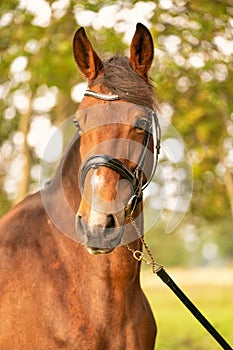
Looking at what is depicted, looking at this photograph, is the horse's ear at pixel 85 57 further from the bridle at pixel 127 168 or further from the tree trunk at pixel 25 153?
the tree trunk at pixel 25 153

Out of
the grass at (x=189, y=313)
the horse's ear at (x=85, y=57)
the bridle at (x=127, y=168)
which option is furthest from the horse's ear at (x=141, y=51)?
the grass at (x=189, y=313)

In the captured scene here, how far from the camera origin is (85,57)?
4.58m

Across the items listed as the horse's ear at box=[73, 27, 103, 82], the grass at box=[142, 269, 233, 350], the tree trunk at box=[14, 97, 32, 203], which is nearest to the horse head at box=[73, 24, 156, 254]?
the horse's ear at box=[73, 27, 103, 82]

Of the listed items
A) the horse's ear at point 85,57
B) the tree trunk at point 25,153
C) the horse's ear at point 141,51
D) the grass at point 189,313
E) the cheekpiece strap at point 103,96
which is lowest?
the grass at point 189,313

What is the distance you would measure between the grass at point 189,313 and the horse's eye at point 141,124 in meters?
10.7

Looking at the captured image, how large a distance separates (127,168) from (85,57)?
0.86m

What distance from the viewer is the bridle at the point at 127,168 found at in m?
4.08

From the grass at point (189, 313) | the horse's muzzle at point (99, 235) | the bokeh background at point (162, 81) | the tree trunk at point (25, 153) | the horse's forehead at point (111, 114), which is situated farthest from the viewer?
the grass at point (189, 313)

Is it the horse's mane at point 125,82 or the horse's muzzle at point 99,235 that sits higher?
the horse's mane at point 125,82

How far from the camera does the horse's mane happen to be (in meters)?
4.28

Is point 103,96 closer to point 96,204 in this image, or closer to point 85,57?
point 85,57

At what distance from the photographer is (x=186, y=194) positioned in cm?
512

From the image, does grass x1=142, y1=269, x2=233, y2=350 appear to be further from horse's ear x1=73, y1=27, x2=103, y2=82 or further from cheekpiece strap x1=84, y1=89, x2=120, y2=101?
cheekpiece strap x1=84, y1=89, x2=120, y2=101

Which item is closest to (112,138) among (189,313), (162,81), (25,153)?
(162,81)
